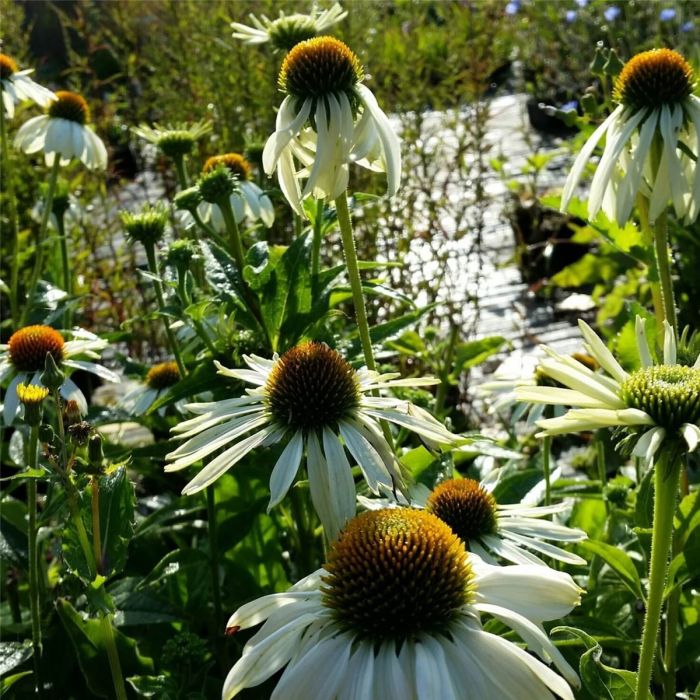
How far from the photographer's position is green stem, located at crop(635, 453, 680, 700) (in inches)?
27.5

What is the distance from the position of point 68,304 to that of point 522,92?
4.87 meters

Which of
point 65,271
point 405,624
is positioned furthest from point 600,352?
point 65,271

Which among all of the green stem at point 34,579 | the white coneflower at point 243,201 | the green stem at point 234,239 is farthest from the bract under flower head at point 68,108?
the green stem at point 34,579

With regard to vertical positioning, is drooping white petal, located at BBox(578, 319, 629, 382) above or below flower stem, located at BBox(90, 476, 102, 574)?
above

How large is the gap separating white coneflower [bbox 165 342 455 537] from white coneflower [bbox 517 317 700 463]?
144 millimetres

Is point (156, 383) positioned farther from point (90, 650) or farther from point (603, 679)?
point (603, 679)

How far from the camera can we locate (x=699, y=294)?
2246mm

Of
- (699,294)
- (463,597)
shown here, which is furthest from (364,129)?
(699,294)

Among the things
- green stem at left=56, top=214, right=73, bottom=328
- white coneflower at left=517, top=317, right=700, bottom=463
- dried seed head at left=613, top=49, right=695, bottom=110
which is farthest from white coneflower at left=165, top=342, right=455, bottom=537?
green stem at left=56, top=214, right=73, bottom=328

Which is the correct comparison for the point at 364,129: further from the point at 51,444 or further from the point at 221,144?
the point at 221,144

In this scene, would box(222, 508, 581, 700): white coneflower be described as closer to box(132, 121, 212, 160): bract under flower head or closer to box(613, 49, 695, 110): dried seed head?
box(613, 49, 695, 110): dried seed head

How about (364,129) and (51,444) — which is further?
(364,129)

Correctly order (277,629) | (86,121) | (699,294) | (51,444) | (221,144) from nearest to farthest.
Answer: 1. (277,629)
2. (51,444)
3. (86,121)
4. (699,294)
5. (221,144)

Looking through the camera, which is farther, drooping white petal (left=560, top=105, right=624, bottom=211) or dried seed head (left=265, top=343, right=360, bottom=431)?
drooping white petal (left=560, top=105, right=624, bottom=211)
